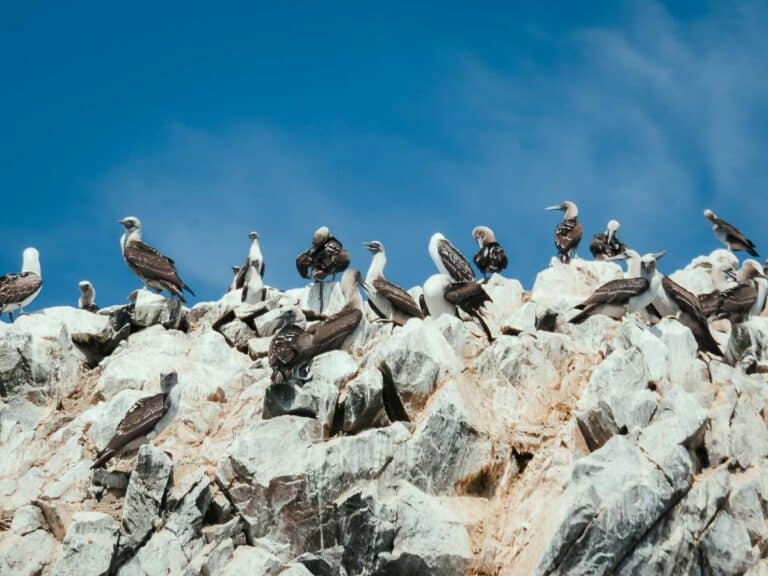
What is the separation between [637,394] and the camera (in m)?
23.5

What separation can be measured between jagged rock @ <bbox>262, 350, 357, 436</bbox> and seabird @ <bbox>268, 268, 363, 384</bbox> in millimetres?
193

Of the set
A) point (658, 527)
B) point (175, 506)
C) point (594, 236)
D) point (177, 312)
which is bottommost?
point (658, 527)

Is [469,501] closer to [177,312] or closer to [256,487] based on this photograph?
[256,487]

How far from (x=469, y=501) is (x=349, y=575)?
2.88 meters

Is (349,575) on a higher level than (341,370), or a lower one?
lower

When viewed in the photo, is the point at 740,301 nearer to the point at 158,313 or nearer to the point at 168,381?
the point at 168,381

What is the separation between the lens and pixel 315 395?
78.8ft

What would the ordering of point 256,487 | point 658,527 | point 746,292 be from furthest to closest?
point 746,292
point 256,487
point 658,527

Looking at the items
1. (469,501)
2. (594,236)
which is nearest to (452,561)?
(469,501)

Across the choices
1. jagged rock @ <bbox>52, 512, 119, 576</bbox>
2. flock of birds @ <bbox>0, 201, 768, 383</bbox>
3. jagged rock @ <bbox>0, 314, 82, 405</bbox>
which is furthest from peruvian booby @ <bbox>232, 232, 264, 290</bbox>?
jagged rock @ <bbox>52, 512, 119, 576</bbox>

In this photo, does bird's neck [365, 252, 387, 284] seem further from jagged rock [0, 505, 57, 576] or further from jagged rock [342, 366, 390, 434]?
jagged rock [0, 505, 57, 576]

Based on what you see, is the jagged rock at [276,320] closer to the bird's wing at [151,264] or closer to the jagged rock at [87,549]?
the bird's wing at [151,264]

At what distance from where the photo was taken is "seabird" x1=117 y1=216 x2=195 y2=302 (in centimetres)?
3122

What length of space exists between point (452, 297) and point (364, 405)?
6070 mm
